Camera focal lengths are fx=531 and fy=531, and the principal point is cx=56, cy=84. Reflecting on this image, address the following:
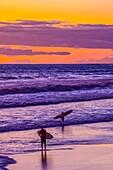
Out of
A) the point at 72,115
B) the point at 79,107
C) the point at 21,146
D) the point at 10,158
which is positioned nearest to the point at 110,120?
the point at 72,115

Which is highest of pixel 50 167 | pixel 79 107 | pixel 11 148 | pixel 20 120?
pixel 79 107

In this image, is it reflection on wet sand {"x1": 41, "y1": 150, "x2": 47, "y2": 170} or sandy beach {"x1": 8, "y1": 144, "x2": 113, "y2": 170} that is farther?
reflection on wet sand {"x1": 41, "y1": 150, "x2": 47, "y2": 170}

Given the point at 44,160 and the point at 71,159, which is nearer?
the point at 71,159

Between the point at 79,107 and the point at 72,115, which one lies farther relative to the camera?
the point at 79,107

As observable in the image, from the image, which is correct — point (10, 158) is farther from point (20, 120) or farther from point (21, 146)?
point (20, 120)

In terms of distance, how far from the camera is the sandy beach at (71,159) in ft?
51.2

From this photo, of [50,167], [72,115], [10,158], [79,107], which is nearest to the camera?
[50,167]

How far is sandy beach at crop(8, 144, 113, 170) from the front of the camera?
51.2ft

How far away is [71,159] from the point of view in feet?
54.5

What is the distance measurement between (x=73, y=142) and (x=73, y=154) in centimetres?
241

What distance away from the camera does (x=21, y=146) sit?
18.9m

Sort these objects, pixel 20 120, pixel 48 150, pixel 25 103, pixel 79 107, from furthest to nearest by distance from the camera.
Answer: pixel 25 103, pixel 79 107, pixel 20 120, pixel 48 150

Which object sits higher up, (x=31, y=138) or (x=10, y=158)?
(x=31, y=138)

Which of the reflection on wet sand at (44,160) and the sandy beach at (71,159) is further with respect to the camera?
the reflection on wet sand at (44,160)
